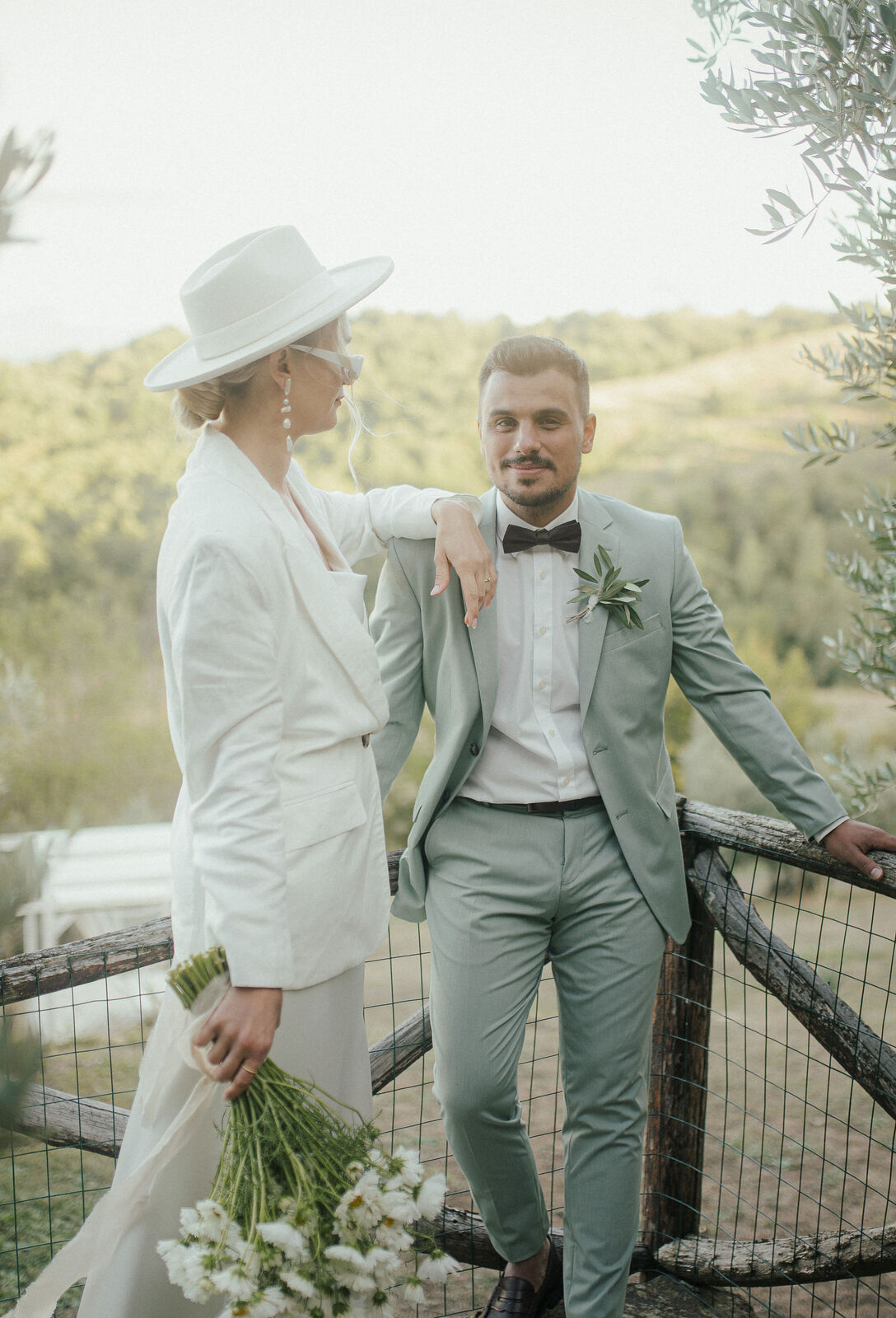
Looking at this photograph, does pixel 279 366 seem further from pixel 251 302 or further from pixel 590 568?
pixel 590 568

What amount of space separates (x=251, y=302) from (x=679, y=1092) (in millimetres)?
2041

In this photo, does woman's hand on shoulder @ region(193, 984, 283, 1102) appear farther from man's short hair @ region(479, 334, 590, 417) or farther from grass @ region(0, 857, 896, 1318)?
man's short hair @ region(479, 334, 590, 417)

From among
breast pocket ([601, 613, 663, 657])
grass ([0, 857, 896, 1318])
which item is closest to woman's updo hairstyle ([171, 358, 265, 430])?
breast pocket ([601, 613, 663, 657])

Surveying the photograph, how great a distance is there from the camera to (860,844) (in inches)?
75.4

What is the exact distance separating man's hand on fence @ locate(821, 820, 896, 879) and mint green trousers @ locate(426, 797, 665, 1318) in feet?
1.27

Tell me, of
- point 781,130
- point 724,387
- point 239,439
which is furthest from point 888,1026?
point 724,387

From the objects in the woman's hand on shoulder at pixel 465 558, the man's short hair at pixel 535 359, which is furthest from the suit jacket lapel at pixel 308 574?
the man's short hair at pixel 535 359

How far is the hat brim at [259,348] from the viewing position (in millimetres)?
1441

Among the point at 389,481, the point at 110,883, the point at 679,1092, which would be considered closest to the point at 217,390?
the point at 679,1092

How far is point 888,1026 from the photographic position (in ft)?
19.7

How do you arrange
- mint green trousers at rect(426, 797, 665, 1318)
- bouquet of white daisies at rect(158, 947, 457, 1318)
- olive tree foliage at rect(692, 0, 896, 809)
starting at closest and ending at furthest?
bouquet of white daisies at rect(158, 947, 457, 1318) → olive tree foliage at rect(692, 0, 896, 809) → mint green trousers at rect(426, 797, 665, 1318)

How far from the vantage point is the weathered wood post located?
2447 millimetres

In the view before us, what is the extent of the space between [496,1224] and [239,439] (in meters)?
1.57

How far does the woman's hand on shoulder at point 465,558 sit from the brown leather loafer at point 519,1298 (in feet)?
4.47
